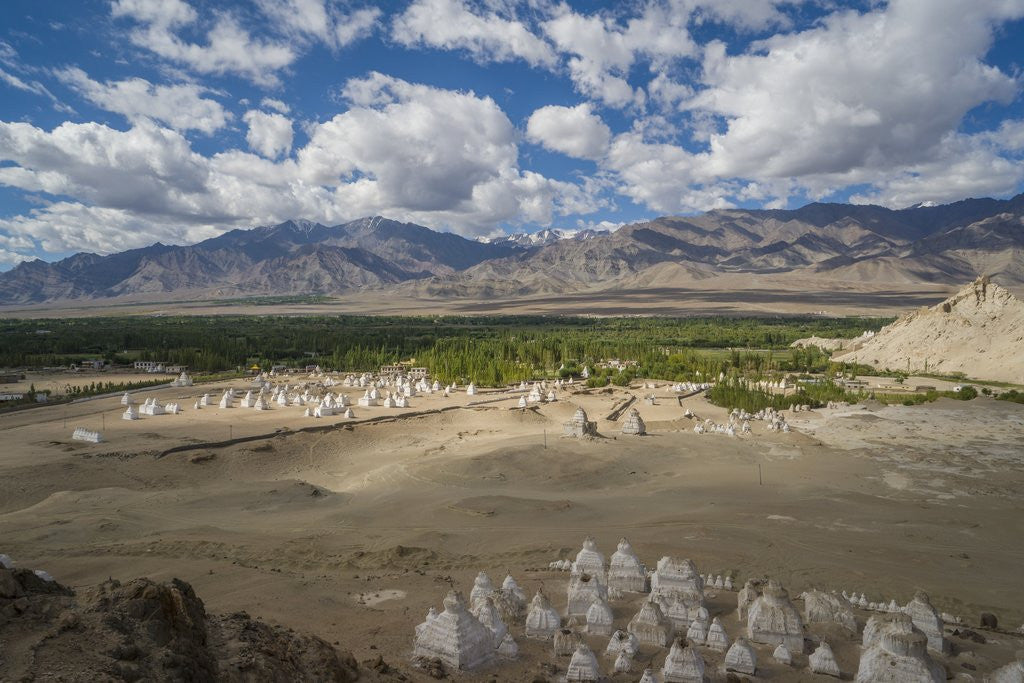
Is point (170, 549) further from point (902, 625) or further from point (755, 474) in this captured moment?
point (755, 474)

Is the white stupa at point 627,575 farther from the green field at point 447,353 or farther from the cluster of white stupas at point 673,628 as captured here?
the green field at point 447,353

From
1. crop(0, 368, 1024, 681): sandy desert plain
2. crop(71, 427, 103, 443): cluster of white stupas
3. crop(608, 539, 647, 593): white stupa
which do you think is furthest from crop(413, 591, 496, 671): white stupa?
crop(71, 427, 103, 443): cluster of white stupas

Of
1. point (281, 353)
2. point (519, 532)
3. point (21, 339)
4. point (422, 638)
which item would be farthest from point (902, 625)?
point (21, 339)

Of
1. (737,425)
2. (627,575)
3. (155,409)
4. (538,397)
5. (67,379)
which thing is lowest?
(737,425)

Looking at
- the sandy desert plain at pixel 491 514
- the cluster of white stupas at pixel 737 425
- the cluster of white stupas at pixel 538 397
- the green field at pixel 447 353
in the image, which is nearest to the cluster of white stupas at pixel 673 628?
the sandy desert plain at pixel 491 514

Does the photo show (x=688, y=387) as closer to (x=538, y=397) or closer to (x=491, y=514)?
(x=538, y=397)

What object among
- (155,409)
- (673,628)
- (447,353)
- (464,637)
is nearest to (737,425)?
(673,628)
